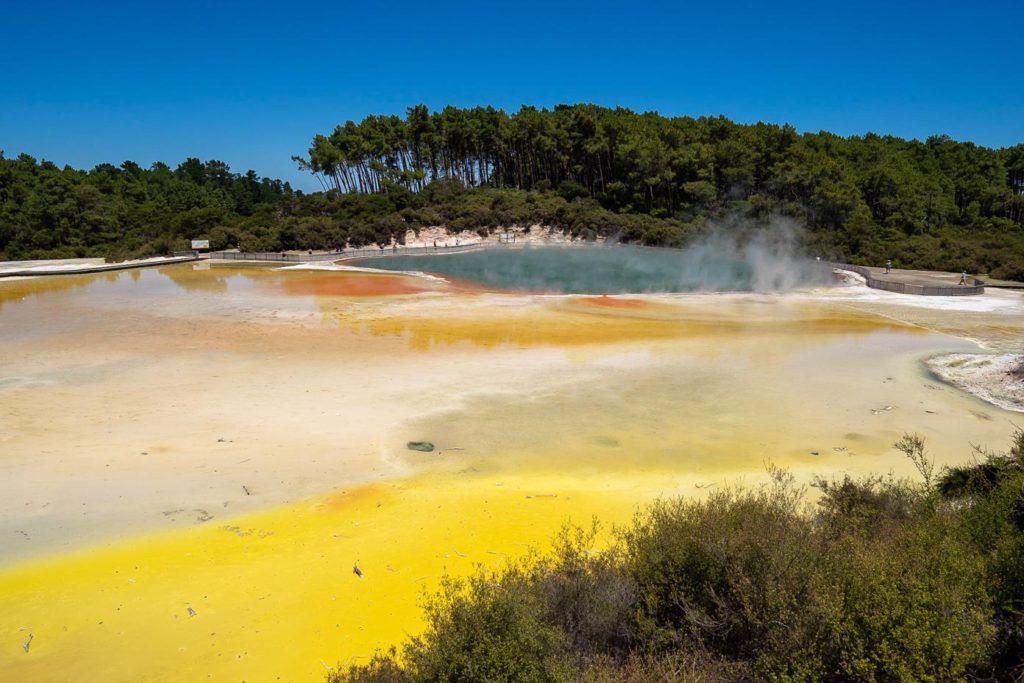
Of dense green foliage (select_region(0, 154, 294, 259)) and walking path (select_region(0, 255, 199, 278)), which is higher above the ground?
dense green foliage (select_region(0, 154, 294, 259))

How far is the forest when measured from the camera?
45.7 metres

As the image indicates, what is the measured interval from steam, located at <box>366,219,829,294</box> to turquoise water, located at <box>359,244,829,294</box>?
0.15 ft

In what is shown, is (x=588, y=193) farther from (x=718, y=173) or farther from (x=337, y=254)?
(x=337, y=254)

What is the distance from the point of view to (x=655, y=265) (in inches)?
1523

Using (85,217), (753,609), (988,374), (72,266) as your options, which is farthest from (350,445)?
(85,217)

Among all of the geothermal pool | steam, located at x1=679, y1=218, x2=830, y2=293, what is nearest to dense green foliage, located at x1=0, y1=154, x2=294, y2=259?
the geothermal pool

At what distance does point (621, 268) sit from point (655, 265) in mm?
2473

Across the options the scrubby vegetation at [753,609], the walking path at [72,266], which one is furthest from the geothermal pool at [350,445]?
the walking path at [72,266]

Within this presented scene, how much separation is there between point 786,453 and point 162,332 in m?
18.3

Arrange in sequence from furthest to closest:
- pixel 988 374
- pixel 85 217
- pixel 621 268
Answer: pixel 85 217
pixel 621 268
pixel 988 374

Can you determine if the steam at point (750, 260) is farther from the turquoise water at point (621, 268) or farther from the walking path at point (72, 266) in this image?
the walking path at point (72, 266)

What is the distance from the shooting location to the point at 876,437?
10859 millimetres

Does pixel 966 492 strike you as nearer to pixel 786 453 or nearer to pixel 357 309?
pixel 786 453

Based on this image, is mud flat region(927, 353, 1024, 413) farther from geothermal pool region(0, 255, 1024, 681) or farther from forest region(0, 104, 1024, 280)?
forest region(0, 104, 1024, 280)
